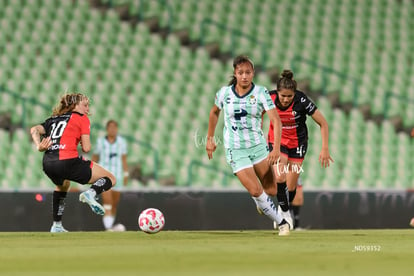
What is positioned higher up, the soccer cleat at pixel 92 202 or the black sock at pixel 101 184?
the black sock at pixel 101 184

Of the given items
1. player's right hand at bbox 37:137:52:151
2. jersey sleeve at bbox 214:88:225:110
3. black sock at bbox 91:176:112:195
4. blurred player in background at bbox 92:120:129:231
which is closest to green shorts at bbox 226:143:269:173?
jersey sleeve at bbox 214:88:225:110

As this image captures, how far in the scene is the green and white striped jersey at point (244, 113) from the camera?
396 inches

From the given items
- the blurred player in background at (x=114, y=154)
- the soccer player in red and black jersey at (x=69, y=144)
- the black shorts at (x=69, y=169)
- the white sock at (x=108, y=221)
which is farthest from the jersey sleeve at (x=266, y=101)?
the blurred player in background at (x=114, y=154)

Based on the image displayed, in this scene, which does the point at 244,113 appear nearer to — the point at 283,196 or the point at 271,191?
the point at 271,191

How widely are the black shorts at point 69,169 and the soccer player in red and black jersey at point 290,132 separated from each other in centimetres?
216

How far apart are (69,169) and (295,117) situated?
270 centimetres

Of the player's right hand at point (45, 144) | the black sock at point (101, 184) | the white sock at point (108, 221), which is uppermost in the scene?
the player's right hand at point (45, 144)

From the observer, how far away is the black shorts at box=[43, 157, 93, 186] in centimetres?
1053

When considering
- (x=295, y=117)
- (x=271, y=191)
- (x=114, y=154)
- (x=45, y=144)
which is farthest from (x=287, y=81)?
(x=114, y=154)

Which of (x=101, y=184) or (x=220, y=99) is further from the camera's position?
(x=101, y=184)

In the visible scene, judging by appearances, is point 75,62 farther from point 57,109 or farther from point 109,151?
point 57,109

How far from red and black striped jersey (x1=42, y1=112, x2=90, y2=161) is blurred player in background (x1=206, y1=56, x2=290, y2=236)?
1497 millimetres

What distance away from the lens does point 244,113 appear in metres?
10.1

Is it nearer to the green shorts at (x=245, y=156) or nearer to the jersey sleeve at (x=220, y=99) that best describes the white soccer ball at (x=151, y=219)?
the green shorts at (x=245, y=156)
